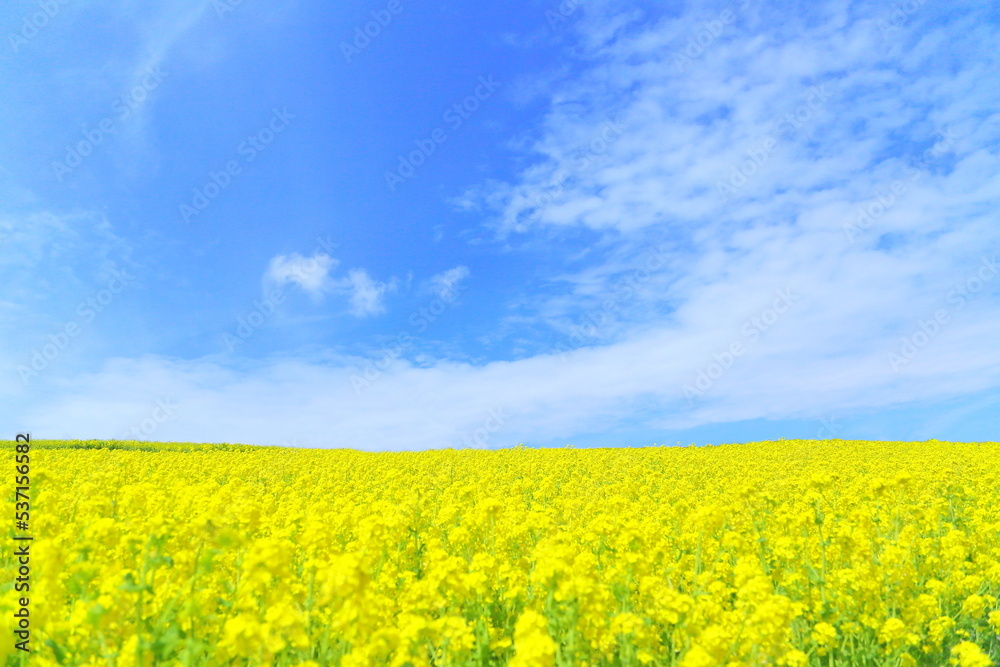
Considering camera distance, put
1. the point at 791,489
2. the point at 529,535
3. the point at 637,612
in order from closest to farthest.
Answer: the point at 637,612 < the point at 529,535 < the point at 791,489

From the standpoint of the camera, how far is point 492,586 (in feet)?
21.5

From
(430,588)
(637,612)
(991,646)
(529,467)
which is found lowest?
(991,646)

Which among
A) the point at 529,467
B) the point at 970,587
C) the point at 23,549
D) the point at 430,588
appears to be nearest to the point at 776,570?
the point at 970,587

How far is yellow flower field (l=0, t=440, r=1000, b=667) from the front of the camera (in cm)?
425

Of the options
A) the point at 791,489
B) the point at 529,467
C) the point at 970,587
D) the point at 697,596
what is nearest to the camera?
the point at 697,596

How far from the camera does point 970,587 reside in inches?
308

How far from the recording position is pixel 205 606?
17.3 ft

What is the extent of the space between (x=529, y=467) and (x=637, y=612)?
17.3m

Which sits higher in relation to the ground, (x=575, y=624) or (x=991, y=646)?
(x=575, y=624)

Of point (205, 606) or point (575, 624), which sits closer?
point (575, 624)

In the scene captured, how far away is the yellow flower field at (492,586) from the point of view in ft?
13.9

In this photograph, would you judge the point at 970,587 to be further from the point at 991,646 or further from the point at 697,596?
the point at 697,596

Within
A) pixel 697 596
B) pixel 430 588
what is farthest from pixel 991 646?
pixel 430 588

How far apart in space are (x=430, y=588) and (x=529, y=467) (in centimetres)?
1871
